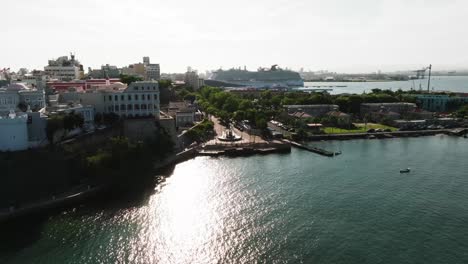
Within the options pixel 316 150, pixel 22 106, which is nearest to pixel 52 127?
pixel 22 106

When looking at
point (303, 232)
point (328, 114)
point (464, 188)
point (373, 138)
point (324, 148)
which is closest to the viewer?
point (303, 232)

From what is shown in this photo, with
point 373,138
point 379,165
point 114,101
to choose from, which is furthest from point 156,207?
point 373,138

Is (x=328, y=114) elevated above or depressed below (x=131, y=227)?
above

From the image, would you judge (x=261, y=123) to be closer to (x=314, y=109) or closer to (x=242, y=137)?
(x=242, y=137)

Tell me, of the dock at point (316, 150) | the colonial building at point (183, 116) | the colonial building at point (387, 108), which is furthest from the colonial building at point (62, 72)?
the colonial building at point (387, 108)

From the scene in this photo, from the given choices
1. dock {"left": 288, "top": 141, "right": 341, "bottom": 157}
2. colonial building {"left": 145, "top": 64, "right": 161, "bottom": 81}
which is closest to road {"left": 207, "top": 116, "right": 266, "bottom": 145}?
dock {"left": 288, "top": 141, "right": 341, "bottom": 157}

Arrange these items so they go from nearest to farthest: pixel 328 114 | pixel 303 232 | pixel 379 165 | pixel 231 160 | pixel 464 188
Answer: pixel 303 232 → pixel 464 188 → pixel 379 165 → pixel 231 160 → pixel 328 114

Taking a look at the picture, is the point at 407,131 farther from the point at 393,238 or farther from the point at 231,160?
the point at 393,238

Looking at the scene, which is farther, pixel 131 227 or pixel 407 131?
pixel 407 131

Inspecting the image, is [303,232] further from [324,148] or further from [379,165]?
[324,148]
